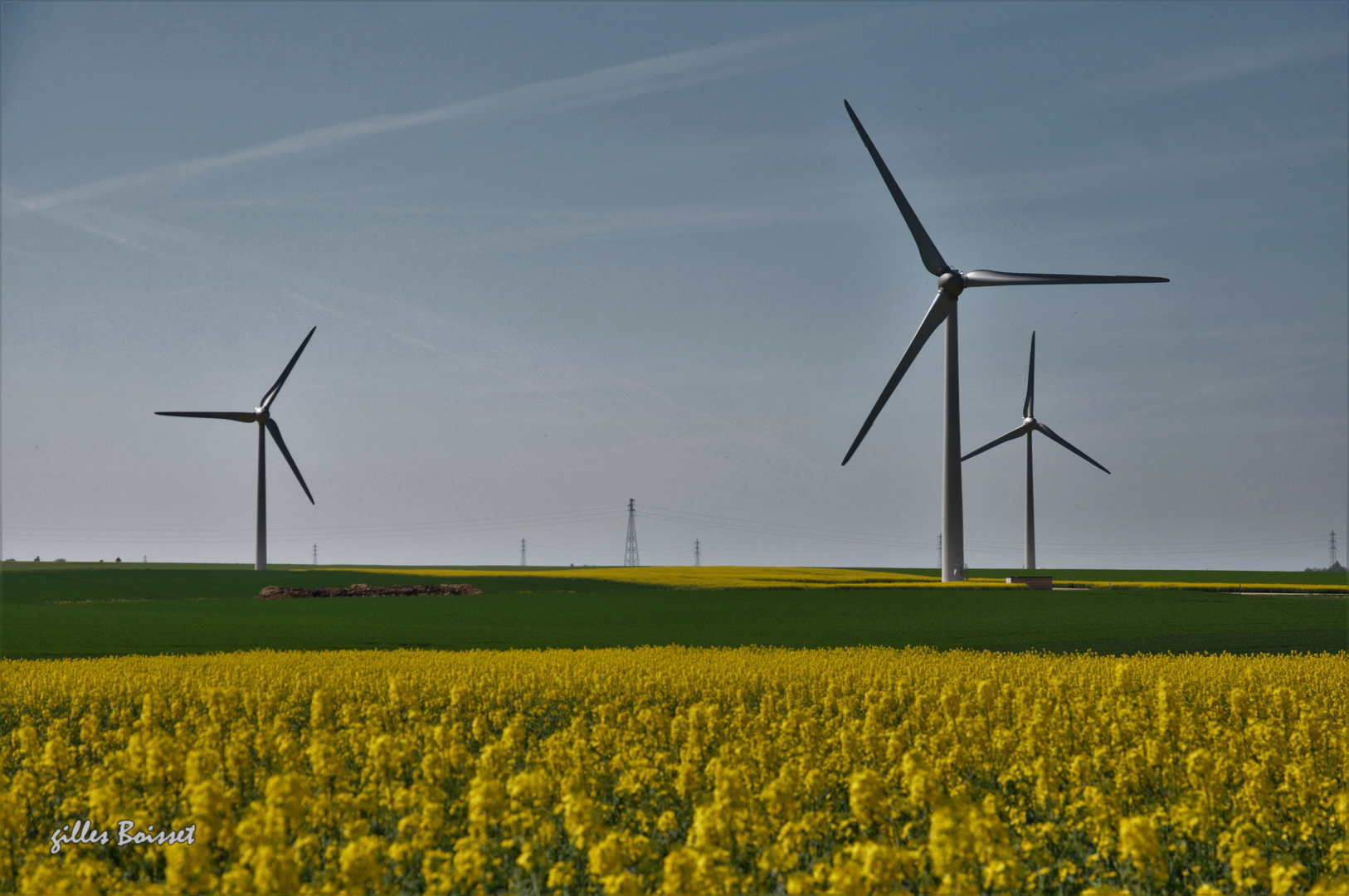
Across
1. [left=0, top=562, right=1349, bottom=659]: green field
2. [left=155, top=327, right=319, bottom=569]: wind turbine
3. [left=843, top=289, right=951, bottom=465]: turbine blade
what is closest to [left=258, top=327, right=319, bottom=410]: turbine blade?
[left=155, top=327, right=319, bottom=569]: wind turbine

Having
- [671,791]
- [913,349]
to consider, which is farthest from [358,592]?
[671,791]

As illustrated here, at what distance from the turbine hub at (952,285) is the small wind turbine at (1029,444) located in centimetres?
3172

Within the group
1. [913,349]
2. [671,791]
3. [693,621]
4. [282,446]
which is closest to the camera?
[671,791]

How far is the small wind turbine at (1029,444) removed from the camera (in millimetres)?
107750

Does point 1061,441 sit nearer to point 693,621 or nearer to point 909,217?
point 909,217

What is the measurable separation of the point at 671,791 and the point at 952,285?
6956 centimetres

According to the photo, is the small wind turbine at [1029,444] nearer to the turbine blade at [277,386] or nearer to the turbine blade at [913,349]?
the turbine blade at [913,349]

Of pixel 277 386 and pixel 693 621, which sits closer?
pixel 693 621

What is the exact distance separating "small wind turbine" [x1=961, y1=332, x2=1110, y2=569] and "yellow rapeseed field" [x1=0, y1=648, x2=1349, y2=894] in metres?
89.3

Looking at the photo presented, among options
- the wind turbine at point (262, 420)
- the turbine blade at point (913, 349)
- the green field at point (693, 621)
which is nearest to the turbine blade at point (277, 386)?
the wind turbine at point (262, 420)

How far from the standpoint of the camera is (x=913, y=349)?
7431cm

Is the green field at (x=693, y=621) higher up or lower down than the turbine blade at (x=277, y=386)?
lower down

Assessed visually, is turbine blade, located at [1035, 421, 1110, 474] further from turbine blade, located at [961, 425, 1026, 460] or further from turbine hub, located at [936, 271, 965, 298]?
turbine hub, located at [936, 271, 965, 298]

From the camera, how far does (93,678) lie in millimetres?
23906
